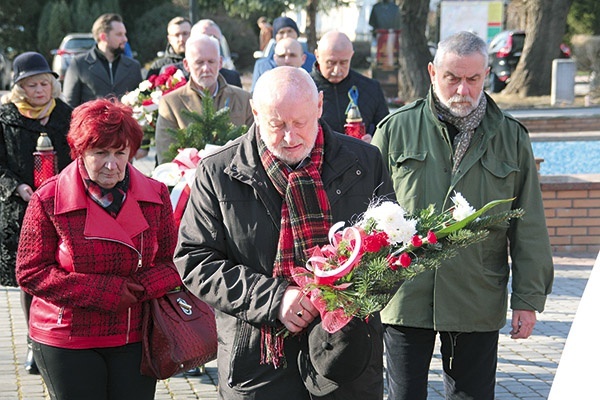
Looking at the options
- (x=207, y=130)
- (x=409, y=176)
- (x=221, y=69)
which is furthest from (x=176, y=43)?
(x=409, y=176)

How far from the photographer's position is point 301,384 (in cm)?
365

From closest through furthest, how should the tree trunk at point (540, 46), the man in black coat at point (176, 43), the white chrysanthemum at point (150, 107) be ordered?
the white chrysanthemum at point (150, 107) → the man in black coat at point (176, 43) → the tree trunk at point (540, 46)

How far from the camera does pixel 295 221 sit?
3557 mm

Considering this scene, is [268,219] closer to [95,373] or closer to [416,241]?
[416,241]

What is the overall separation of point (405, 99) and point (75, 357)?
2269 centimetres

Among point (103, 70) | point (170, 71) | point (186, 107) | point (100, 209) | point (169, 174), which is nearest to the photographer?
point (100, 209)

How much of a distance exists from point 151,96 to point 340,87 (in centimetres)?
161

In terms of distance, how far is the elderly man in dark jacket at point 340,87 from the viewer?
7.34m

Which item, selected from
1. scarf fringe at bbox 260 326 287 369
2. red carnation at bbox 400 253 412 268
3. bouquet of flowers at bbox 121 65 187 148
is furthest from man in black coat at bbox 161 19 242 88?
red carnation at bbox 400 253 412 268

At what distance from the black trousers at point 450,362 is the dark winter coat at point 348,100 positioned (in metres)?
2.93

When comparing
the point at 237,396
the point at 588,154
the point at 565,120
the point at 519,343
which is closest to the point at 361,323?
the point at 237,396

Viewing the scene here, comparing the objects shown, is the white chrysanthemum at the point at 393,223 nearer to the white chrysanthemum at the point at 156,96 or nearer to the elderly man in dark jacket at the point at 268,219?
the elderly man in dark jacket at the point at 268,219

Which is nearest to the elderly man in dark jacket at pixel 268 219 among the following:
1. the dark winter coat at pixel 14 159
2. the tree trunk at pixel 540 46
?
the dark winter coat at pixel 14 159

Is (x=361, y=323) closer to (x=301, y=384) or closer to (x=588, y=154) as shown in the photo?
(x=301, y=384)
